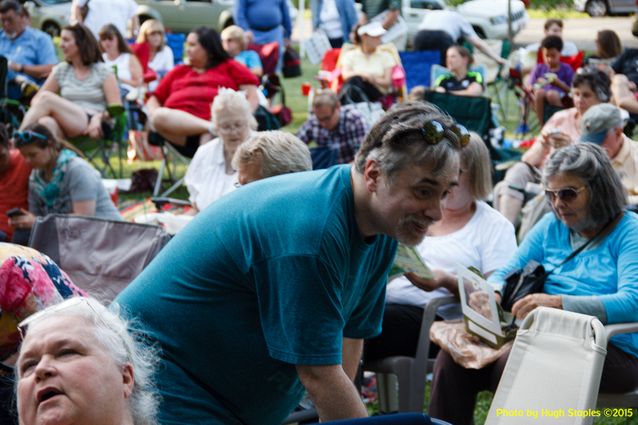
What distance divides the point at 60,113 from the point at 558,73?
5969mm

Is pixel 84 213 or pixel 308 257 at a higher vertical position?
pixel 308 257

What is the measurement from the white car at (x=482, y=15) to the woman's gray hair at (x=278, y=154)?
652 inches

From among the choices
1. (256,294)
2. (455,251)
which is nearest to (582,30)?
(455,251)

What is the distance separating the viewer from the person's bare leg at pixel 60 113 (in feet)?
28.5

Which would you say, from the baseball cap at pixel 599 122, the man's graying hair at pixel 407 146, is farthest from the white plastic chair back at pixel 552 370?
the baseball cap at pixel 599 122

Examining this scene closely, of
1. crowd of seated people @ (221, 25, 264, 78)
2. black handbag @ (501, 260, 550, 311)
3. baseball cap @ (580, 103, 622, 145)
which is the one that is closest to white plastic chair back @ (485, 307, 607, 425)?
black handbag @ (501, 260, 550, 311)

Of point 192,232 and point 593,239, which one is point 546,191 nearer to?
point 593,239

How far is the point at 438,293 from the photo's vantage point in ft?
14.4

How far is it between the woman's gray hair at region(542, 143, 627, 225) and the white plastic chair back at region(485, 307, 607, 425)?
2.49 ft

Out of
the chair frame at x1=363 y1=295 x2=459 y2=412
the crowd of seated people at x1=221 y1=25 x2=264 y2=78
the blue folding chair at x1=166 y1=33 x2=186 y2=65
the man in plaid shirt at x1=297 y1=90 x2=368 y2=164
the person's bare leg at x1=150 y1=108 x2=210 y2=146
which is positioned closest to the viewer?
the chair frame at x1=363 y1=295 x2=459 y2=412

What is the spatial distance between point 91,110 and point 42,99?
612mm

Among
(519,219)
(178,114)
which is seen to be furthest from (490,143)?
(178,114)

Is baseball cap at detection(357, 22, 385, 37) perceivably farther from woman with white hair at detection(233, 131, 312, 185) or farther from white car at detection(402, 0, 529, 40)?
white car at detection(402, 0, 529, 40)

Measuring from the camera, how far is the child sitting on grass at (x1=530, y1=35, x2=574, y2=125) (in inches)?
423
